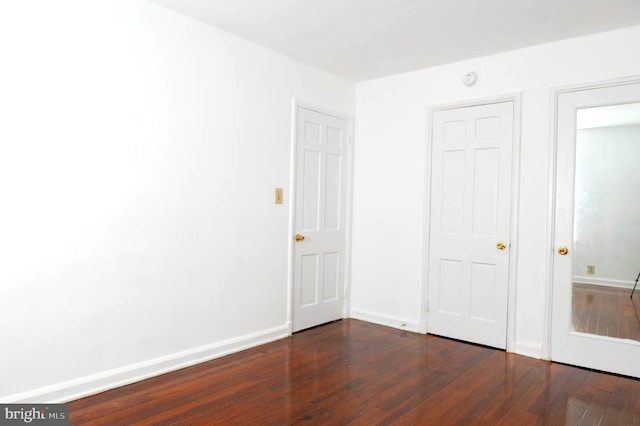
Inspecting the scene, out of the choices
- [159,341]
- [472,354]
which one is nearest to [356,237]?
[472,354]

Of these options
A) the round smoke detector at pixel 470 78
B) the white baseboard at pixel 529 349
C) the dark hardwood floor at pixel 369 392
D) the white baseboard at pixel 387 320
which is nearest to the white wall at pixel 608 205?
the white baseboard at pixel 529 349

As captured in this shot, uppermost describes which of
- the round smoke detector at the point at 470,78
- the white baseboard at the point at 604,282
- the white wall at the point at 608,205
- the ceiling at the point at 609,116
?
the round smoke detector at the point at 470,78

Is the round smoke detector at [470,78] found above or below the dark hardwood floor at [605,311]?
above

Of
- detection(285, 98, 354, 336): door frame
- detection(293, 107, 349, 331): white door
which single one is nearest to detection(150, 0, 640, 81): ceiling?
detection(285, 98, 354, 336): door frame

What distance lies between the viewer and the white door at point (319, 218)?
4.22 m

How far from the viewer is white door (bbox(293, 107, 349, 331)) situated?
13.8ft

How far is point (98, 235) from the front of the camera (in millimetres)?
2814

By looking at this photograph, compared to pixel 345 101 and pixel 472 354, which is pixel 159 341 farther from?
pixel 345 101

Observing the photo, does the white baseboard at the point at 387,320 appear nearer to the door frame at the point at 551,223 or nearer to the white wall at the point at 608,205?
the door frame at the point at 551,223

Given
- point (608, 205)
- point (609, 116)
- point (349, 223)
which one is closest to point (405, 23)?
point (609, 116)

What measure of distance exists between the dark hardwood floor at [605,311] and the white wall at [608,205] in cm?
7

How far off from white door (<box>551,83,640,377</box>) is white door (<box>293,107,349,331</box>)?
6.64 feet

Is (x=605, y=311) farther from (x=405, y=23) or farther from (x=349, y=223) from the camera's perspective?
(x=405, y=23)

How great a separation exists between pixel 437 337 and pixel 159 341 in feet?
8.18
